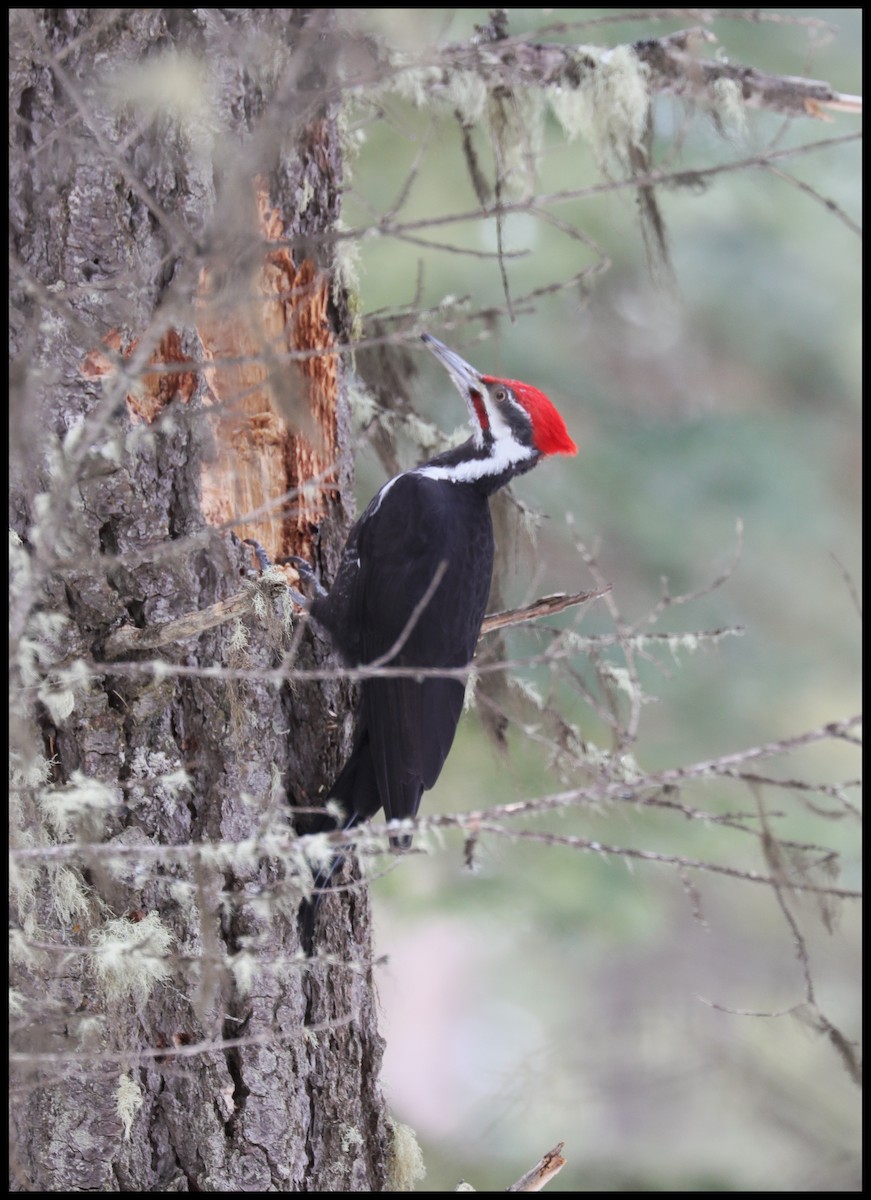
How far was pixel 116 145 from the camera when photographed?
2287 millimetres

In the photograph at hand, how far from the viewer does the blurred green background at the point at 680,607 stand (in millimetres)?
6141

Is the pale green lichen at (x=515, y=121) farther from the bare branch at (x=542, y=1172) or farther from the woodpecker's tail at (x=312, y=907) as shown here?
the bare branch at (x=542, y=1172)

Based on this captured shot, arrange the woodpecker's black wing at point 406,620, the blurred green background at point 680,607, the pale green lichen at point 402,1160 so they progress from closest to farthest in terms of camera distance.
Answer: the pale green lichen at point 402,1160 → the woodpecker's black wing at point 406,620 → the blurred green background at point 680,607

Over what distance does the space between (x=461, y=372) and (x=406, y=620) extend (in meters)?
0.81

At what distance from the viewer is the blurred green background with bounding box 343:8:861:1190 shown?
6.14m

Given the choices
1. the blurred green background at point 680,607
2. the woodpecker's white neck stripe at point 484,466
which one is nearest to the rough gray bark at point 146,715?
the woodpecker's white neck stripe at point 484,466

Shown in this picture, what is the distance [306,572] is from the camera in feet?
10.0

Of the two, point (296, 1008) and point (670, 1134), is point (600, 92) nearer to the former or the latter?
point (296, 1008)

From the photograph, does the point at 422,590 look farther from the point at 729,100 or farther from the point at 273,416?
the point at 729,100

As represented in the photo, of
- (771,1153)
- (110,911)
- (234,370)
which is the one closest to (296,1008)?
(110,911)

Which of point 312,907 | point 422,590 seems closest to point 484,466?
point 422,590

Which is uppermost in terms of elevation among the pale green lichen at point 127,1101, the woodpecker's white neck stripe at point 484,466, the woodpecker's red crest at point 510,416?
the woodpecker's red crest at point 510,416

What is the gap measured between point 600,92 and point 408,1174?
8.56 feet

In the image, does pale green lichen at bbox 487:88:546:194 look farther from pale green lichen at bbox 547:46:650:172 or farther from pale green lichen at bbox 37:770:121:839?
pale green lichen at bbox 37:770:121:839
